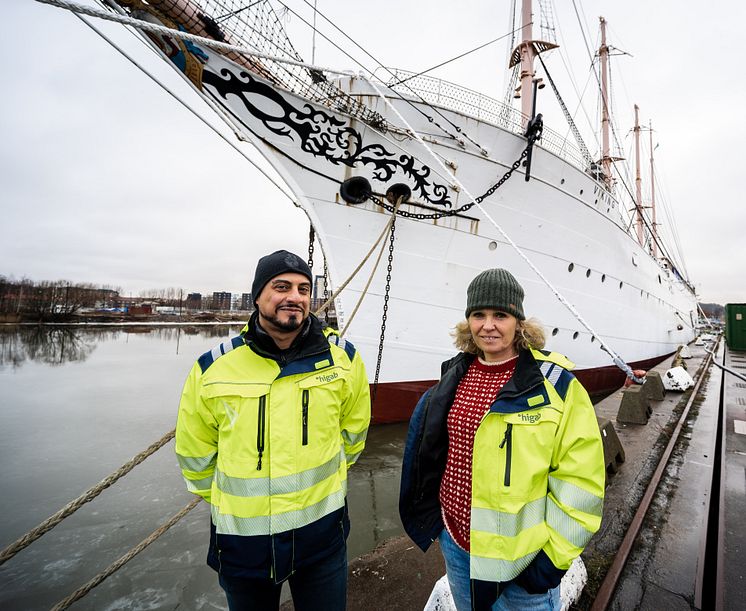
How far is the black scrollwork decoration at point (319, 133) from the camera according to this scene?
14.2 feet

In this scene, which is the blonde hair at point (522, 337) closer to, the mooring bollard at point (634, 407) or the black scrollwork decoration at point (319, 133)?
the black scrollwork decoration at point (319, 133)

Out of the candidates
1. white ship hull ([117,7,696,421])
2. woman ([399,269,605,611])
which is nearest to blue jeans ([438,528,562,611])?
woman ([399,269,605,611])

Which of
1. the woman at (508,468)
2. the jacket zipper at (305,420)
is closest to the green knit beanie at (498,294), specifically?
the woman at (508,468)

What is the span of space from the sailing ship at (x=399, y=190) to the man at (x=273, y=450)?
94.1 inches

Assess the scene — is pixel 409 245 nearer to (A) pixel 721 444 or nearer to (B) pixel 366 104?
(B) pixel 366 104

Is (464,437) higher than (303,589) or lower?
higher

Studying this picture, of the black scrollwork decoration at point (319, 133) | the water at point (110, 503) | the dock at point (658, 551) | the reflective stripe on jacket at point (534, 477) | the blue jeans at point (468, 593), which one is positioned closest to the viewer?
the reflective stripe on jacket at point (534, 477)

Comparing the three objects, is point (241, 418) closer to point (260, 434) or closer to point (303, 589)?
point (260, 434)

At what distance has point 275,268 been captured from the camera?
1543 mm

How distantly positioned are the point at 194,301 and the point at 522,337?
105712 millimetres

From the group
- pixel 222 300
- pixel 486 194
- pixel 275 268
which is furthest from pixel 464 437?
pixel 222 300

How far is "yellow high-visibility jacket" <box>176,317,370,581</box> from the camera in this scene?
52.4 inches

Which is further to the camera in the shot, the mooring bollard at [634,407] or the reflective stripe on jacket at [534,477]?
the mooring bollard at [634,407]

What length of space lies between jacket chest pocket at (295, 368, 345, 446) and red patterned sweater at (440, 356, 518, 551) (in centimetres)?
51
